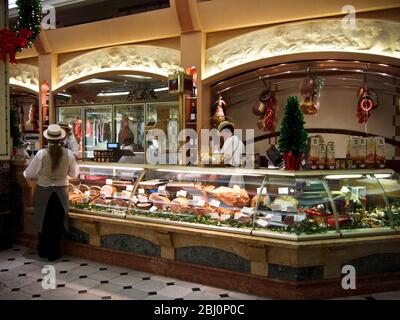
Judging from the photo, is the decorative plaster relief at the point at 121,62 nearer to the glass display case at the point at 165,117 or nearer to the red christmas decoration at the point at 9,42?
the glass display case at the point at 165,117

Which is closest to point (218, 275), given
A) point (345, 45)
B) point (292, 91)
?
point (345, 45)

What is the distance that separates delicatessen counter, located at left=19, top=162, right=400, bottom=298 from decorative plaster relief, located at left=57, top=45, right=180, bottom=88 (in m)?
3.37

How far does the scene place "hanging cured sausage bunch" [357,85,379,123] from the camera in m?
6.48

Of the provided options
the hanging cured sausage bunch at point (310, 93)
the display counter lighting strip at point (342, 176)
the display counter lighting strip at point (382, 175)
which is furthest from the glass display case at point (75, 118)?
the display counter lighting strip at point (382, 175)

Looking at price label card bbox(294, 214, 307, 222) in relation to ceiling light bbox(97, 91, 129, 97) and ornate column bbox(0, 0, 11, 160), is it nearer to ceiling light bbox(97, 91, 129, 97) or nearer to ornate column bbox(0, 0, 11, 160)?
ornate column bbox(0, 0, 11, 160)

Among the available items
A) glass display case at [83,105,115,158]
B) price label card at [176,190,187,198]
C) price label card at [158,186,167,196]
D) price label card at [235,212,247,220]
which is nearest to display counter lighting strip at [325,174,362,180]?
price label card at [235,212,247,220]

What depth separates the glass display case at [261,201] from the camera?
13.4ft

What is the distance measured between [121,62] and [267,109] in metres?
3.42

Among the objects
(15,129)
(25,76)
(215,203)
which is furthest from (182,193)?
(25,76)

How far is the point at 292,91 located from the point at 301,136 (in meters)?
3.91

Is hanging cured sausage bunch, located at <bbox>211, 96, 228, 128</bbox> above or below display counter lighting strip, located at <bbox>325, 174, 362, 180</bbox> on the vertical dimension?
above

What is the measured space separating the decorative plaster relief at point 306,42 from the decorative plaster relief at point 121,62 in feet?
3.12

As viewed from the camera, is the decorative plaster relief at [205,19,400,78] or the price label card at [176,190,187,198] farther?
the decorative plaster relief at [205,19,400,78]
